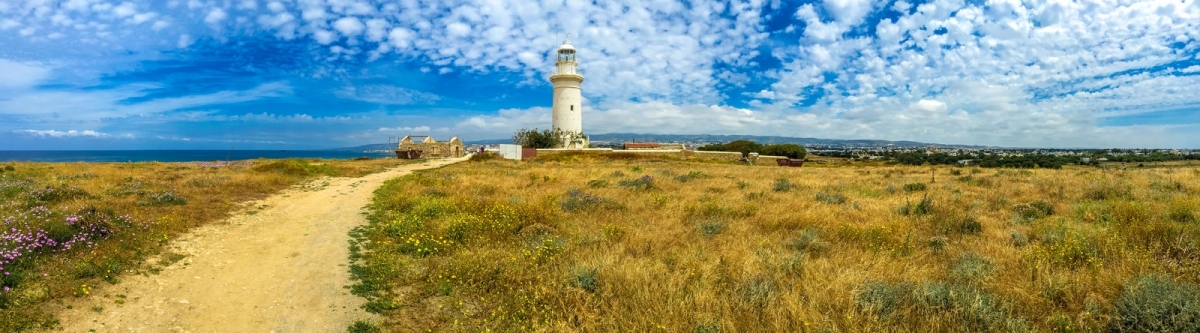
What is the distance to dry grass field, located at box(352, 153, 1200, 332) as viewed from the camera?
14.7ft

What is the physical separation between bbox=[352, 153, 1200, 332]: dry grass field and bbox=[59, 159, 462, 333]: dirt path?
1.37ft

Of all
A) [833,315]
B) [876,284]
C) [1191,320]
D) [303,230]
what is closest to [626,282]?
[833,315]

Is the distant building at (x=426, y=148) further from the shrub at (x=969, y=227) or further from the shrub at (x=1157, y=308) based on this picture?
the shrub at (x=1157, y=308)

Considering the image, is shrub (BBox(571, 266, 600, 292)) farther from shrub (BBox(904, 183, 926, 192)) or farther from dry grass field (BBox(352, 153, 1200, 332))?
shrub (BBox(904, 183, 926, 192))

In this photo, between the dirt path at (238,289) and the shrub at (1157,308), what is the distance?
22.5ft

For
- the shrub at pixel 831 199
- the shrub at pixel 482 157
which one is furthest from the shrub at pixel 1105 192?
the shrub at pixel 482 157

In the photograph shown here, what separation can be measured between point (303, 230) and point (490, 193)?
19.0 ft

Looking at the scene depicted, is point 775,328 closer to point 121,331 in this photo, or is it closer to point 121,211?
point 121,331

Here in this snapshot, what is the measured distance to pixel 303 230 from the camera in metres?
9.41

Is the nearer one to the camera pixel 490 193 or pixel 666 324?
pixel 666 324

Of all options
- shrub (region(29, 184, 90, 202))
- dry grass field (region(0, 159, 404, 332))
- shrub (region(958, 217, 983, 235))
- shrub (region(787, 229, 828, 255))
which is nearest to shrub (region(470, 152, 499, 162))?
dry grass field (region(0, 159, 404, 332))

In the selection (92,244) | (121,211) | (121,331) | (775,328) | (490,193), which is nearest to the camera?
(775,328)

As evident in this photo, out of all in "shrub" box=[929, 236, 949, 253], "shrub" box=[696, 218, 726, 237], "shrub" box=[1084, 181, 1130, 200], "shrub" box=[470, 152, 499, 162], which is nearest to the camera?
"shrub" box=[929, 236, 949, 253]

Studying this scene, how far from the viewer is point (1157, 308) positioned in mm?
4047
